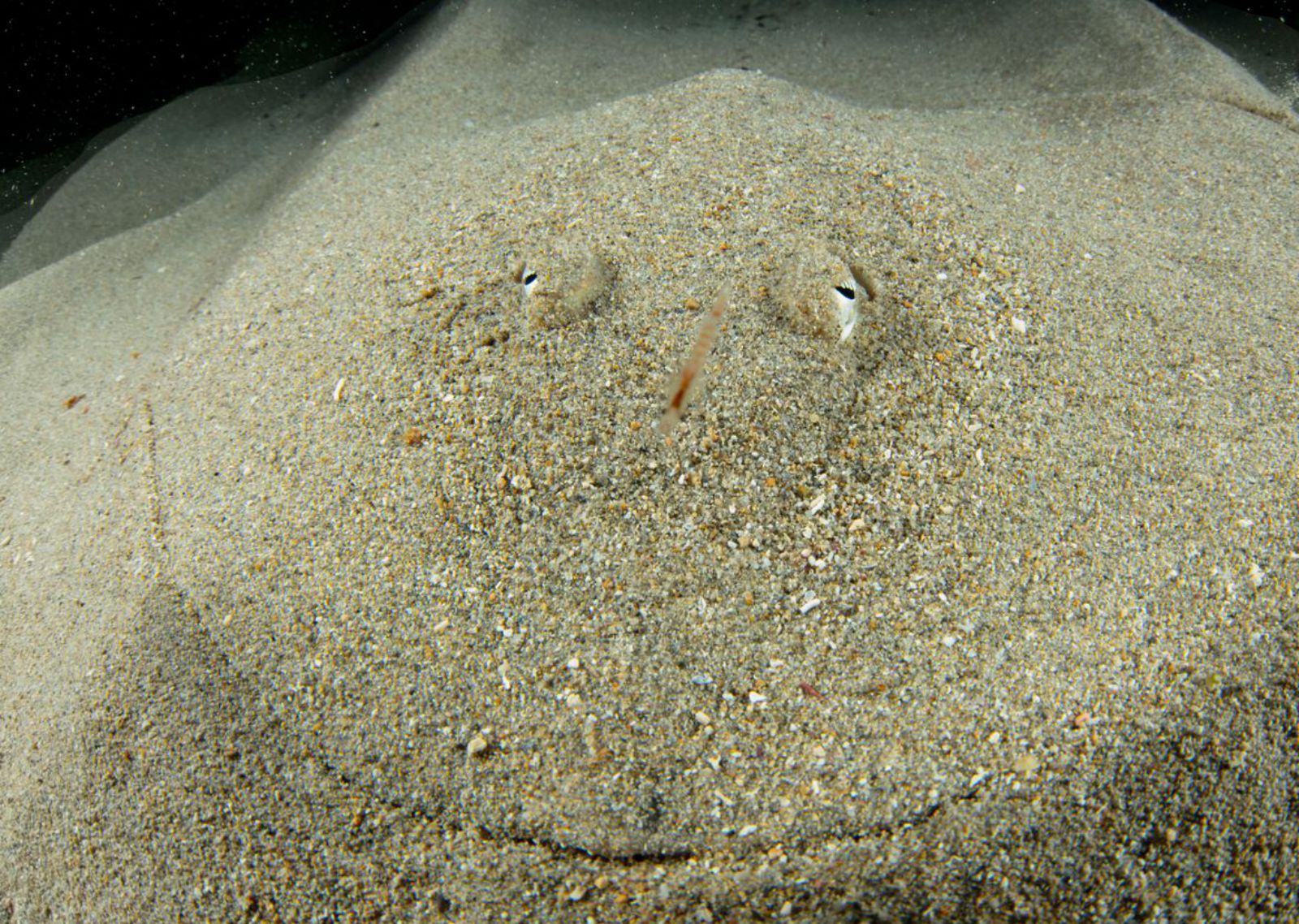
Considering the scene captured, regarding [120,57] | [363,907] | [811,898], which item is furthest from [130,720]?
[120,57]

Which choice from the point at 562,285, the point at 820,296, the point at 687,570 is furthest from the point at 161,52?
the point at 687,570

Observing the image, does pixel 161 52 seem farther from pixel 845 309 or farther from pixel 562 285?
pixel 845 309

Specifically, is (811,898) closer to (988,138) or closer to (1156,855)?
(1156,855)

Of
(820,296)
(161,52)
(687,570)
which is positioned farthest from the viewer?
(161,52)

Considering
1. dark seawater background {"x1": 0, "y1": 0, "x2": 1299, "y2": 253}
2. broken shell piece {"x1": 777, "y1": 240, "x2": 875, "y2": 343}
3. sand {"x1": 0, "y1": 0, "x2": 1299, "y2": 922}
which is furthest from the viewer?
dark seawater background {"x1": 0, "y1": 0, "x2": 1299, "y2": 253}

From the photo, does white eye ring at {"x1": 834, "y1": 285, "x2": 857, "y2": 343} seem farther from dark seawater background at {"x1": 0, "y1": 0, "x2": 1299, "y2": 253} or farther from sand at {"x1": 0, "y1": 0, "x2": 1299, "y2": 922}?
dark seawater background at {"x1": 0, "y1": 0, "x2": 1299, "y2": 253}

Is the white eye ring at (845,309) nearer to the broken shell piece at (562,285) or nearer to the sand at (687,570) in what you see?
the sand at (687,570)

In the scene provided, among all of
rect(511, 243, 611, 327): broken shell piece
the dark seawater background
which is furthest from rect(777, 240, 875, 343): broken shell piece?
the dark seawater background
